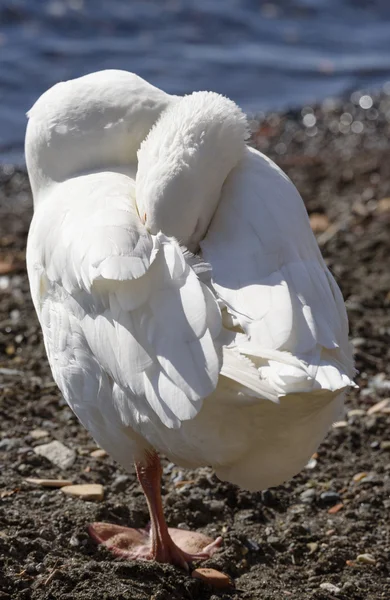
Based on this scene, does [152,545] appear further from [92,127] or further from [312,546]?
[92,127]

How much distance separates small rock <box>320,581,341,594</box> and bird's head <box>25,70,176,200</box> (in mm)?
2172

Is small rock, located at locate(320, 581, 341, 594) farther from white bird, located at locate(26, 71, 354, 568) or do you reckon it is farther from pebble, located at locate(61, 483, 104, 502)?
pebble, located at locate(61, 483, 104, 502)

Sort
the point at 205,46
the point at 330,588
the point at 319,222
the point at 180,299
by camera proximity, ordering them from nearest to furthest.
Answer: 1. the point at 180,299
2. the point at 330,588
3. the point at 319,222
4. the point at 205,46

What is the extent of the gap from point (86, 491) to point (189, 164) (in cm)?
176

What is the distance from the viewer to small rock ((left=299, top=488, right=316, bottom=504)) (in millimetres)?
4926

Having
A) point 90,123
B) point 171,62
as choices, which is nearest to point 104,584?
point 90,123

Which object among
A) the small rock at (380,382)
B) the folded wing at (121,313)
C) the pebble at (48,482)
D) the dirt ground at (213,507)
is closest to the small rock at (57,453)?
the dirt ground at (213,507)

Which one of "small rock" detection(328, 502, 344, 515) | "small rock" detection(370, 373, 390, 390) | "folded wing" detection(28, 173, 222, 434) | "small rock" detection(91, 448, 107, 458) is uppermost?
"folded wing" detection(28, 173, 222, 434)

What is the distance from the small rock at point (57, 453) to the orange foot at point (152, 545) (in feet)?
2.26

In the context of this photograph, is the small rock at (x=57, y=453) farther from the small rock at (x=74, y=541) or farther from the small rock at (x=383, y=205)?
the small rock at (x=383, y=205)

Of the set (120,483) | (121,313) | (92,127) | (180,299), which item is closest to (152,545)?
(120,483)

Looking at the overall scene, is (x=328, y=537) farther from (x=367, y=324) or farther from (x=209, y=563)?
(x=367, y=324)

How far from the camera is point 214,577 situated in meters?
4.14

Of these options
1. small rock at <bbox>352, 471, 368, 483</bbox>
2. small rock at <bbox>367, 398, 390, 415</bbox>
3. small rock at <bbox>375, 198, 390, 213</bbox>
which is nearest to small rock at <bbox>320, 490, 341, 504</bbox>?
small rock at <bbox>352, 471, 368, 483</bbox>
